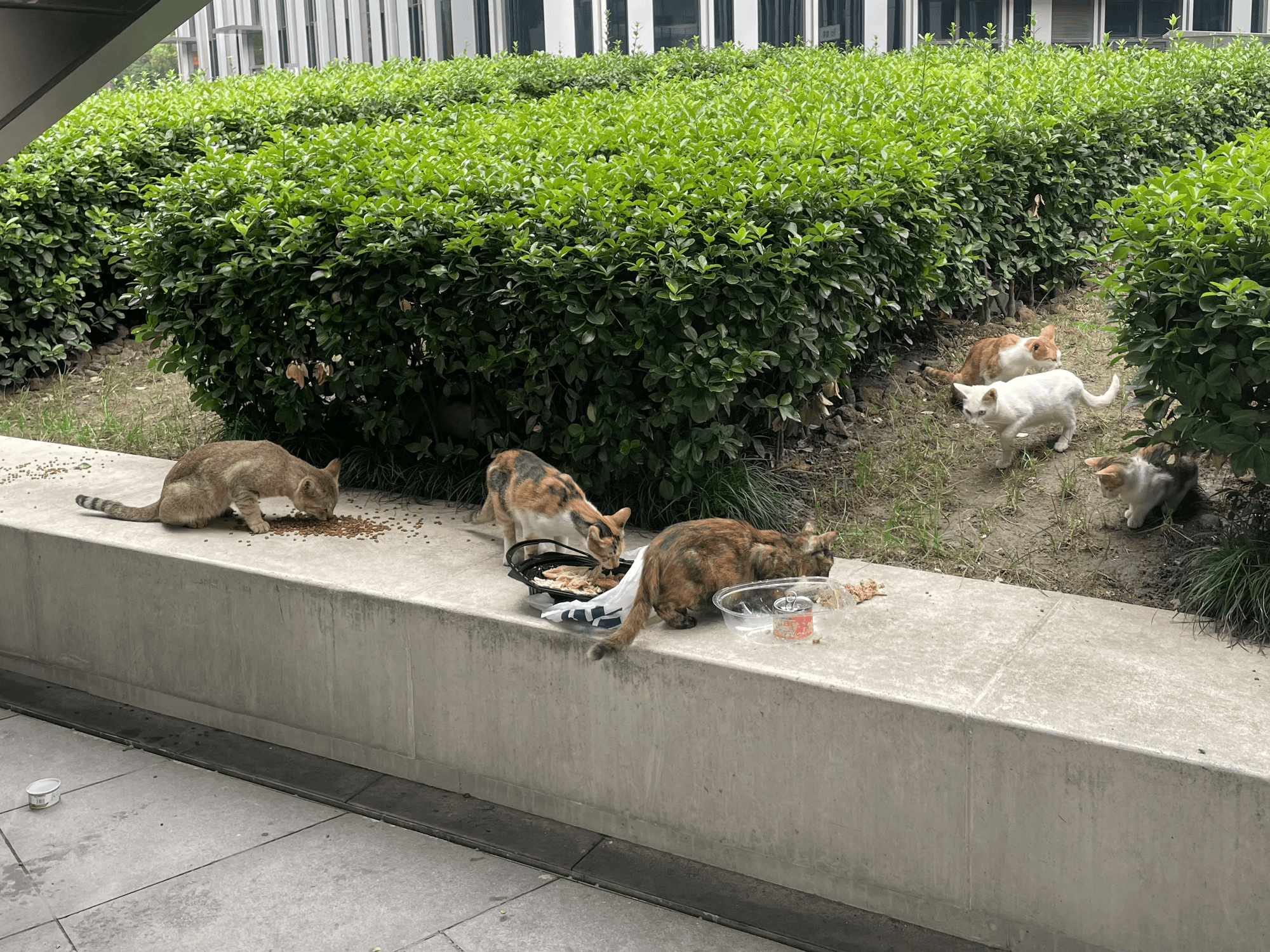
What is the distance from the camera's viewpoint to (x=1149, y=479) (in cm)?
476

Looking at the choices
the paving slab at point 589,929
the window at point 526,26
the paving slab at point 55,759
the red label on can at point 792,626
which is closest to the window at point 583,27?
the window at point 526,26

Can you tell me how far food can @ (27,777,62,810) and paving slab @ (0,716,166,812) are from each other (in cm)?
5

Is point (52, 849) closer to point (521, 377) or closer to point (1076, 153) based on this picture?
point (521, 377)

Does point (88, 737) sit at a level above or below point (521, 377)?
below

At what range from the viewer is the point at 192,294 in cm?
615

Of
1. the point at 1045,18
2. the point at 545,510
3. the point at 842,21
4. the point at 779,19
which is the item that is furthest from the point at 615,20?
the point at 545,510

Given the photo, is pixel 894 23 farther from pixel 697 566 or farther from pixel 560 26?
pixel 697 566

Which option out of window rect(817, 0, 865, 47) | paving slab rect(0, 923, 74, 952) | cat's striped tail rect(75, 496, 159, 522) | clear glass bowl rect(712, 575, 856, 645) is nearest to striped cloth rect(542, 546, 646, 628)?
clear glass bowl rect(712, 575, 856, 645)

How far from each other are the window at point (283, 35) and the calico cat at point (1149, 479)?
35.4m

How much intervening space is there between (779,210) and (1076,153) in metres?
3.43

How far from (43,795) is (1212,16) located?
2538 cm

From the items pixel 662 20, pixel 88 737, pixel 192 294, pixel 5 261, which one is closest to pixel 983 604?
pixel 88 737

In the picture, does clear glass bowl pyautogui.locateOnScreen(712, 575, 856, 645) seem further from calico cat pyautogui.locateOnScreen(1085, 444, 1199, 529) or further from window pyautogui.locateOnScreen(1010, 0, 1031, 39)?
window pyautogui.locateOnScreen(1010, 0, 1031, 39)

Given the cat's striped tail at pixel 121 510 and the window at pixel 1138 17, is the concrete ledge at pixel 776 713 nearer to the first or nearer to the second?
the cat's striped tail at pixel 121 510
